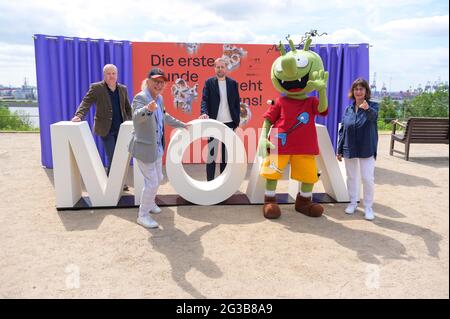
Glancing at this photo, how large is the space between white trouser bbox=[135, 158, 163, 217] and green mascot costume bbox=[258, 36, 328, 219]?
122cm

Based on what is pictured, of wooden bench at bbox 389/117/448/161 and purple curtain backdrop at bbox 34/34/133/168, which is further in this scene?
wooden bench at bbox 389/117/448/161

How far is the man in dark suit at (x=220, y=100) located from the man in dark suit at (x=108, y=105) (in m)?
1.06

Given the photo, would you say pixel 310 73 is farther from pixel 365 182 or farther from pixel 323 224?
pixel 323 224

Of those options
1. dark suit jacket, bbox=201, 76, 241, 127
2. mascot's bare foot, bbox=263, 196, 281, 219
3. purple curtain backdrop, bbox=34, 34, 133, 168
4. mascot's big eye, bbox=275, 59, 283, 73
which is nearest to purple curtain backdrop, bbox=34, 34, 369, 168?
purple curtain backdrop, bbox=34, 34, 133, 168

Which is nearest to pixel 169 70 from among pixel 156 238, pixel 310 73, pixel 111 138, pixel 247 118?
pixel 247 118

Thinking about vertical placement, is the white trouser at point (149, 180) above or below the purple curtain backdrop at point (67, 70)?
below

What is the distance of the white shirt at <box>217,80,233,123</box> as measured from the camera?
15.9 feet

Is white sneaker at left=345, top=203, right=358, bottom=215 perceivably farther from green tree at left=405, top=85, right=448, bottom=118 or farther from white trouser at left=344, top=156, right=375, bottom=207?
green tree at left=405, top=85, right=448, bottom=118

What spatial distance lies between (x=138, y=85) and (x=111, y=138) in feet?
7.37

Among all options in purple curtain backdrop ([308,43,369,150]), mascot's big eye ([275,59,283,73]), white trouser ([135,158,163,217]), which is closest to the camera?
white trouser ([135,158,163,217])

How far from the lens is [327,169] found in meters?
4.75

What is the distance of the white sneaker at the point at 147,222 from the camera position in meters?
3.83

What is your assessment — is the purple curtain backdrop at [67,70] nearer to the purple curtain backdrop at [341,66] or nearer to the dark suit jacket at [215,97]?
the dark suit jacket at [215,97]

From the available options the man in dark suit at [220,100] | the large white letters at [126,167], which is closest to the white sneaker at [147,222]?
the large white letters at [126,167]
